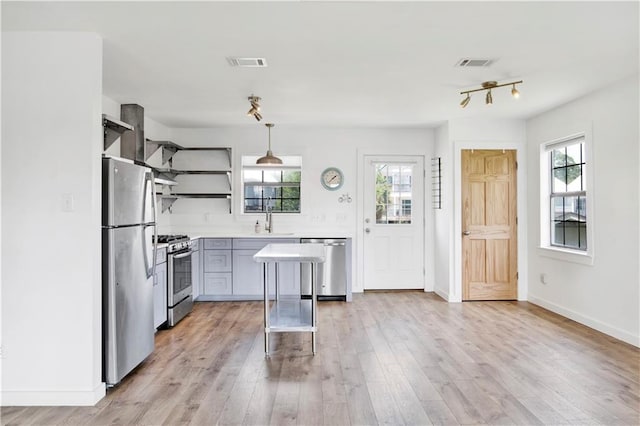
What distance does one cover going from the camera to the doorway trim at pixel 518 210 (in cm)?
519

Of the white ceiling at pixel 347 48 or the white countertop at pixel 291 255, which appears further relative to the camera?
the white countertop at pixel 291 255

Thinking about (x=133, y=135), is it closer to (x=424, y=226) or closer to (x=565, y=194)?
(x=424, y=226)

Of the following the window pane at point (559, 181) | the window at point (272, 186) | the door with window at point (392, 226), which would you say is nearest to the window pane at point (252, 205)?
the window at point (272, 186)

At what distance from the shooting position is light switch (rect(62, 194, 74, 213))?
8.11 feet

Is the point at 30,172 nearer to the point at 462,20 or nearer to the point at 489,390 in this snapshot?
the point at 462,20

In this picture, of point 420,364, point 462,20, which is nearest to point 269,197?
point 420,364

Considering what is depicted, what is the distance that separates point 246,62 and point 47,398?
269 centimetres

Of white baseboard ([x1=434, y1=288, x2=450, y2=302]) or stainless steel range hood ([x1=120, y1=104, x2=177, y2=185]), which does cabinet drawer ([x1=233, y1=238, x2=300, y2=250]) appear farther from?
white baseboard ([x1=434, y1=288, x2=450, y2=302])

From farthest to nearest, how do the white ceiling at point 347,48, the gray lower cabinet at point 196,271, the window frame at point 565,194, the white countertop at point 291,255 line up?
the gray lower cabinet at point 196,271
the window frame at point 565,194
the white countertop at point 291,255
the white ceiling at point 347,48

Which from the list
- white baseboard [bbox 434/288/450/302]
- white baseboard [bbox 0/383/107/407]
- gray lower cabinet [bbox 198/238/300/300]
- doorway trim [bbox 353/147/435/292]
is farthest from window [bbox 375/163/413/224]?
white baseboard [bbox 0/383/107/407]

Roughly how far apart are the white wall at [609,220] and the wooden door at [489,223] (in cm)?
72

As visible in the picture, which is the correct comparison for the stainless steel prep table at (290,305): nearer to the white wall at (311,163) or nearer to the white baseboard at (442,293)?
the white wall at (311,163)

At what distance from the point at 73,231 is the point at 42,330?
645 mm

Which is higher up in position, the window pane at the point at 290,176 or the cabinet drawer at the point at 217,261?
the window pane at the point at 290,176
